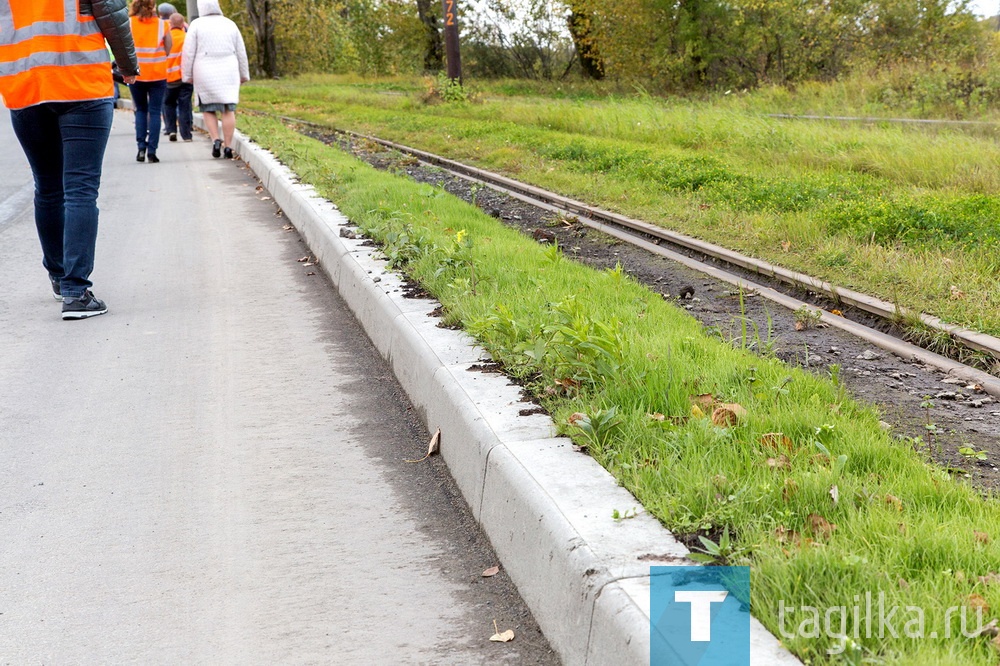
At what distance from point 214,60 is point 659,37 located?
1801 centimetres

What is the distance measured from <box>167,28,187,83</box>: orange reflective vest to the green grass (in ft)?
11.2

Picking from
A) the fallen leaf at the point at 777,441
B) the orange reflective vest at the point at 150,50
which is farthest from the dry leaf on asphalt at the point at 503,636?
the orange reflective vest at the point at 150,50

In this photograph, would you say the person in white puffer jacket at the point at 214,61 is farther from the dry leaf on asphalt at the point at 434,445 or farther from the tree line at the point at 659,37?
the tree line at the point at 659,37

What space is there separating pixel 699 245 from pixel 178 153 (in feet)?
34.1

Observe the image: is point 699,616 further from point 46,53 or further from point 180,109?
point 180,109

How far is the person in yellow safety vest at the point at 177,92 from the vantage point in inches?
635

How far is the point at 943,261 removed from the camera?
259 inches

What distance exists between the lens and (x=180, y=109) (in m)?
17.2

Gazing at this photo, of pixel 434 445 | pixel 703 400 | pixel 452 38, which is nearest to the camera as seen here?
pixel 703 400

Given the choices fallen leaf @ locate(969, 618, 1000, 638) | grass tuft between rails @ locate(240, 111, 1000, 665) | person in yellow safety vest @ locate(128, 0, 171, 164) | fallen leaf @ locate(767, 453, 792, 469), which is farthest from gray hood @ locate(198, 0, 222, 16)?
fallen leaf @ locate(969, 618, 1000, 638)

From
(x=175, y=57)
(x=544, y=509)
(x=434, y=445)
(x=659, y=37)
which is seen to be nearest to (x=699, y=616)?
(x=544, y=509)

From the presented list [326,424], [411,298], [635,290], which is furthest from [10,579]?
[635,290]

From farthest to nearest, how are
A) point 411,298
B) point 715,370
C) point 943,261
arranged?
point 943,261 → point 411,298 → point 715,370

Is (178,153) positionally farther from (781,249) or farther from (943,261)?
(943,261)
